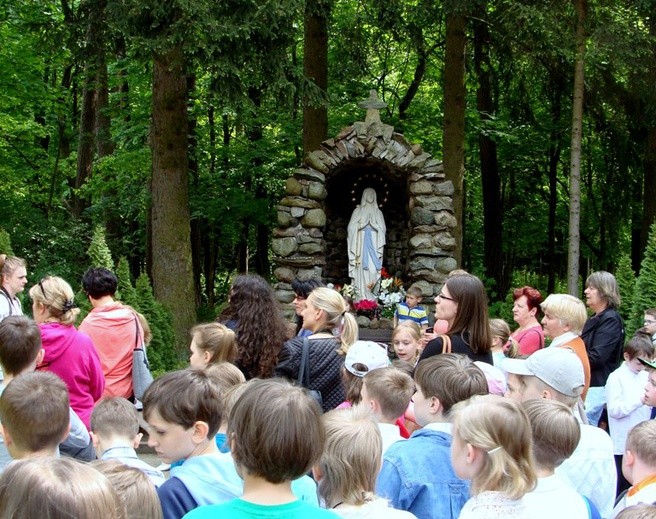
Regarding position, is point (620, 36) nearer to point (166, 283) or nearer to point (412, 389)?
point (166, 283)

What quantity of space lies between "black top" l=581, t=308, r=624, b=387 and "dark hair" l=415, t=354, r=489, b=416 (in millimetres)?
2764

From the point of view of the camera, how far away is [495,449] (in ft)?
9.22

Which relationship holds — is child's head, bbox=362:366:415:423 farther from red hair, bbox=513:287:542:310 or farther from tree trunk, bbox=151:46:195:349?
tree trunk, bbox=151:46:195:349

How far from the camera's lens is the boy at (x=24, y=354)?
393 cm

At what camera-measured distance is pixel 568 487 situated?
3.12 meters

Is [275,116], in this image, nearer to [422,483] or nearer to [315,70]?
[315,70]

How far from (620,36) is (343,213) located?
544 centimetres

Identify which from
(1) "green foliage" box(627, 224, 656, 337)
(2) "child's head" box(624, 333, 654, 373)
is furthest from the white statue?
(2) "child's head" box(624, 333, 654, 373)

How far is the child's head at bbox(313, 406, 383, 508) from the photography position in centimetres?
280

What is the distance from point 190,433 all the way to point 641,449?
67.2 inches

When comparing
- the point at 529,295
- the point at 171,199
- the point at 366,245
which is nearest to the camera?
the point at 529,295

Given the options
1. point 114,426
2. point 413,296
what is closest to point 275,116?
point 413,296

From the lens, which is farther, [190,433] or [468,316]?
[468,316]

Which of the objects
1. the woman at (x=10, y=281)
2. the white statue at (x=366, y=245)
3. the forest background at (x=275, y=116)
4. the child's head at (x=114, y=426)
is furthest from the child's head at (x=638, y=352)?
the white statue at (x=366, y=245)
